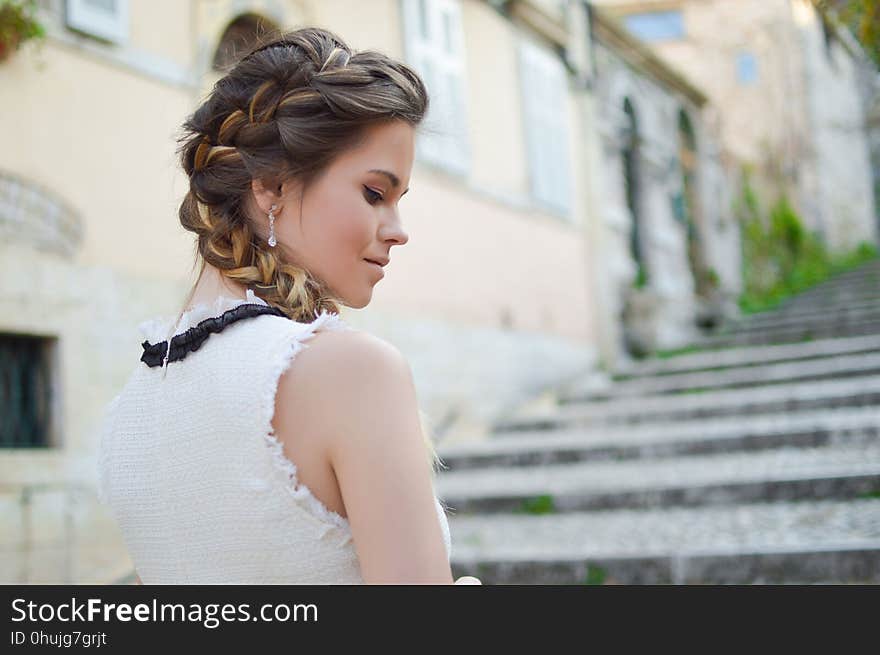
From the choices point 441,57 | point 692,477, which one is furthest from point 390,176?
point 441,57

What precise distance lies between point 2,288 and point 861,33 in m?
3.82

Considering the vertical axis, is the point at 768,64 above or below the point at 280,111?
above

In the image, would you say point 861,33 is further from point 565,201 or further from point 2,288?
point 565,201

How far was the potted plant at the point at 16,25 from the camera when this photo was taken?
5.18 metres

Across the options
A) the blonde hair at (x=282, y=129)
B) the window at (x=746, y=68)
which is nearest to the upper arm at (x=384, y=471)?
the blonde hair at (x=282, y=129)

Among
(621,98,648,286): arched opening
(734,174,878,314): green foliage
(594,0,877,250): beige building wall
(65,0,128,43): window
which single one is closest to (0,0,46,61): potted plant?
(65,0,128,43): window

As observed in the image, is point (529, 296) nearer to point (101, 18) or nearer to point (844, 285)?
point (101, 18)

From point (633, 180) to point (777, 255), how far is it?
15.7 feet

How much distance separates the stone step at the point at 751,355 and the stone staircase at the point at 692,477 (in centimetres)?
3

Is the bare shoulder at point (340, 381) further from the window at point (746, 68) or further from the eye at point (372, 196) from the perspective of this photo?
the window at point (746, 68)

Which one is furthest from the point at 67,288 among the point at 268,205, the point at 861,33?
the point at 268,205

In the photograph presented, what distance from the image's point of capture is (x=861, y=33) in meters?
3.69

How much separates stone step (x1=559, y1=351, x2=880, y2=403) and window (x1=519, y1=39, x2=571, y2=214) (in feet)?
7.32

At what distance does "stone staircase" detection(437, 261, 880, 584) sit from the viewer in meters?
4.87
